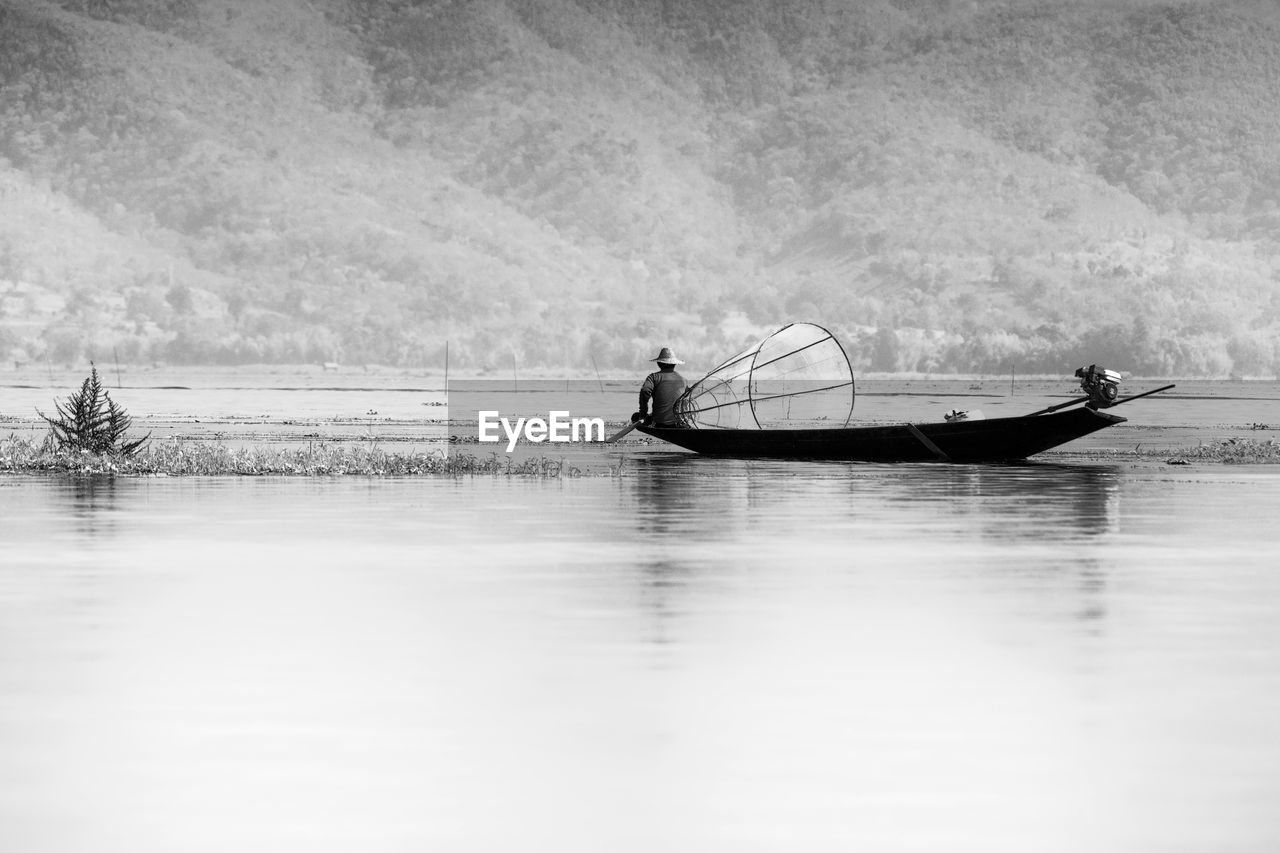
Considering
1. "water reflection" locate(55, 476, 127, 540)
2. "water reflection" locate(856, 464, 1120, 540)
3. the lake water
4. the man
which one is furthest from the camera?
the man

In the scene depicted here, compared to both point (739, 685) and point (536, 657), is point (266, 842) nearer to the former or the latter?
point (739, 685)

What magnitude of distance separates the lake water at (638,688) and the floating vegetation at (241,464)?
580 inches

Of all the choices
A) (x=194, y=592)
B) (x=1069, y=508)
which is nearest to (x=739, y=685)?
(x=194, y=592)

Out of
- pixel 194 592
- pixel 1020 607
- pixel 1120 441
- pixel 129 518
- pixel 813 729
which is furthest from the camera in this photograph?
pixel 1120 441

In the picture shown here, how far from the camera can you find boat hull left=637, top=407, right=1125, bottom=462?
49.6 m

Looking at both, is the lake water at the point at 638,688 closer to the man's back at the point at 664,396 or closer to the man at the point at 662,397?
Answer: the man at the point at 662,397

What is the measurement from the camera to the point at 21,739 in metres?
11.8

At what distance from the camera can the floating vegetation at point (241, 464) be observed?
43062 mm

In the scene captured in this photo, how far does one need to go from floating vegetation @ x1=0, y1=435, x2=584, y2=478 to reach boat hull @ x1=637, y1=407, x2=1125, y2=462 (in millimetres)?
7899

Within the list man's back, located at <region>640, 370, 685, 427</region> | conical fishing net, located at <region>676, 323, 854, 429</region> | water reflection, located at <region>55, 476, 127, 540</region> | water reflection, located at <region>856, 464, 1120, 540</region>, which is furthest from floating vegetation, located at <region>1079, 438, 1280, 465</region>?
water reflection, located at <region>55, 476, 127, 540</region>

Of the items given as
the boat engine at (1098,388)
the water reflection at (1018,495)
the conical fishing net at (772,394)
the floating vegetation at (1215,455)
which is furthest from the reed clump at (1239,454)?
the conical fishing net at (772,394)

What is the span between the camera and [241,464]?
143 feet

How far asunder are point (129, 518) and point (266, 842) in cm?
2128

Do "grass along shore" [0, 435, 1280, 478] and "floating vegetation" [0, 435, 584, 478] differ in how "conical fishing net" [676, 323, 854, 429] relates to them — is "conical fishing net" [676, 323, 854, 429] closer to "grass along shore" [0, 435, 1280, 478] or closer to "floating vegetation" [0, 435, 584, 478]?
"grass along shore" [0, 435, 1280, 478]
